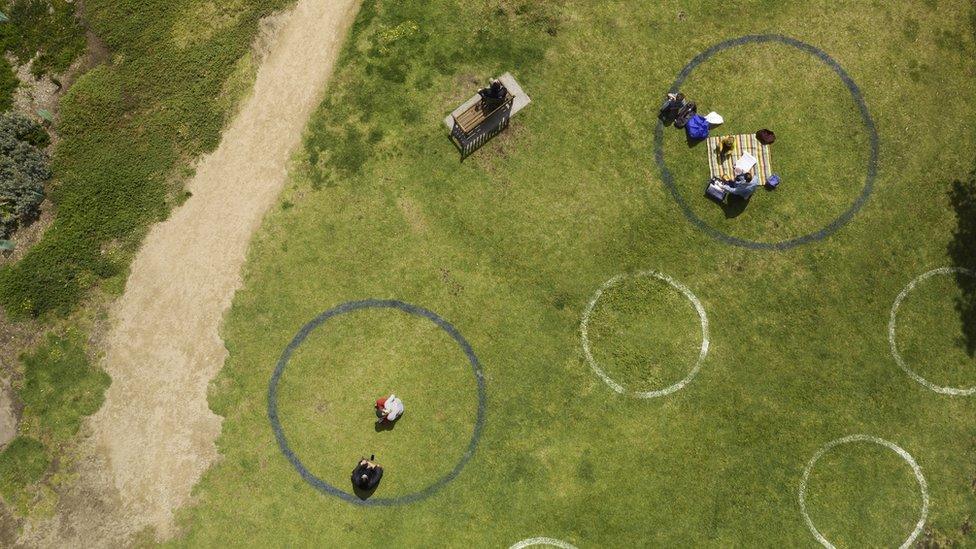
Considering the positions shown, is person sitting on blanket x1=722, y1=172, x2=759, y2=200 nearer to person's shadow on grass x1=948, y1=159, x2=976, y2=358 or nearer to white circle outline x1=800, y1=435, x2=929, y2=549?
person's shadow on grass x1=948, y1=159, x2=976, y2=358

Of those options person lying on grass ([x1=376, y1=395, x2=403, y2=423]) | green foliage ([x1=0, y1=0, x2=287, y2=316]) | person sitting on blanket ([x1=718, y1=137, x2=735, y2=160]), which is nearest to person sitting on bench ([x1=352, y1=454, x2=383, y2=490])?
person lying on grass ([x1=376, y1=395, x2=403, y2=423])

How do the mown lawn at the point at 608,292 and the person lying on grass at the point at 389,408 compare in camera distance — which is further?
the mown lawn at the point at 608,292

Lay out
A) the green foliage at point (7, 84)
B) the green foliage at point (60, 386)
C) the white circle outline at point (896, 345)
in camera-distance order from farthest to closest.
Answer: the green foliage at point (7, 84) → the green foliage at point (60, 386) → the white circle outline at point (896, 345)

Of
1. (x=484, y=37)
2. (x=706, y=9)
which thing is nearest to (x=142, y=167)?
(x=484, y=37)

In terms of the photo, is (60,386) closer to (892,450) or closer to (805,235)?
(805,235)

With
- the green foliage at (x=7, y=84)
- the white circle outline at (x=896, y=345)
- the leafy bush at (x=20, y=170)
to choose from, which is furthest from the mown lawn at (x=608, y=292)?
the green foliage at (x=7, y=84)

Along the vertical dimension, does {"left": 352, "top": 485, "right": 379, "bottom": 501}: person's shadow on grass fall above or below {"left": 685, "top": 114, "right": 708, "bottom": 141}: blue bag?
below

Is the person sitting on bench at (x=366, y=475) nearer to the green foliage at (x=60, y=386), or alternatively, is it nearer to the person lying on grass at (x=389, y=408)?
the person lying on grass at (x=389, y=408)
